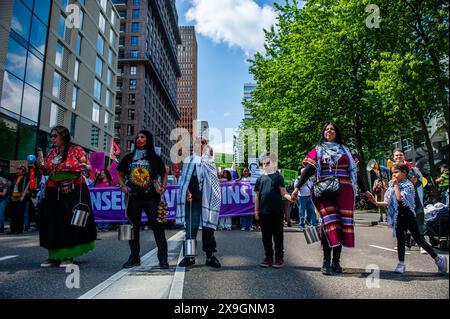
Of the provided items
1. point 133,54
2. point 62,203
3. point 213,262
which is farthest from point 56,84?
point 133,54

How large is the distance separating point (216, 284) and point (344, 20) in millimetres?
17489

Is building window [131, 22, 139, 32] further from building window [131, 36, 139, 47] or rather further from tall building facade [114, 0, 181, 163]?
building window [131, 36, 139, 47]

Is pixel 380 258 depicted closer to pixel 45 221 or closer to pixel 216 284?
pixel 216 284

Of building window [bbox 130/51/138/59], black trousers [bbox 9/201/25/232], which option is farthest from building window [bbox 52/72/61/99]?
building window [bbox 130/51/138/59]

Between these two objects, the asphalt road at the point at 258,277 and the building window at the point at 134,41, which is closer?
the asphalt road at the point at 258,277

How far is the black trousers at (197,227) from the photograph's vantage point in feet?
16.2

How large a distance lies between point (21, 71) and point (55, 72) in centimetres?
749

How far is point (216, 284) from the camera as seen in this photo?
3.71m

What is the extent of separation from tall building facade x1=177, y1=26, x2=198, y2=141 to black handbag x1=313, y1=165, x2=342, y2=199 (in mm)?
161060

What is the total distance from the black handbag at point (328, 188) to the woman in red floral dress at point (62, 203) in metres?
3.28

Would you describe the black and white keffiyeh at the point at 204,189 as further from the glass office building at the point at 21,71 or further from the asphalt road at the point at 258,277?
the glass office building at the point at 21,71

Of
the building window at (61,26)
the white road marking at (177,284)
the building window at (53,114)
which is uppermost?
the building window at (61,26)

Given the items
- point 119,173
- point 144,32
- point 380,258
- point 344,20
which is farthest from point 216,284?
point 144,32

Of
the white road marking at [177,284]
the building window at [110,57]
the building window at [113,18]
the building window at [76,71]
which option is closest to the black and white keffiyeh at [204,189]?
the white road marking at [177,284]
